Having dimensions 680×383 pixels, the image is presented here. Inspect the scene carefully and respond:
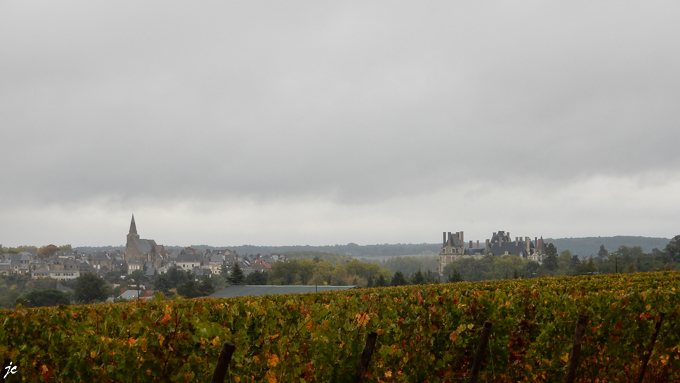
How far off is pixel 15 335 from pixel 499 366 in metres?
5.18

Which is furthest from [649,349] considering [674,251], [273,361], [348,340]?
[674,251]

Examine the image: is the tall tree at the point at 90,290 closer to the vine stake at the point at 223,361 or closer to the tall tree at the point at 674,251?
the vine stake at the point at 223,361

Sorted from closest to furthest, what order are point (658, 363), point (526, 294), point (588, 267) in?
point (526, 294), point (658, 363), point (588, 267)

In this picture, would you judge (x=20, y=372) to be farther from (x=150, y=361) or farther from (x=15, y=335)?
(x=150, y=361)

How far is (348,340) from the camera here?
475 cm

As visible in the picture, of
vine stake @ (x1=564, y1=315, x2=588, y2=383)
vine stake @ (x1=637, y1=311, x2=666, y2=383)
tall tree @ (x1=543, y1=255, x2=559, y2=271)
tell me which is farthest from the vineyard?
tall tree @ (x1=543, y1=255, x2=559, y2=271)

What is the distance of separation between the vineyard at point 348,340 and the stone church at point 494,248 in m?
147

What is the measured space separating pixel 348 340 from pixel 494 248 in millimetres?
161691

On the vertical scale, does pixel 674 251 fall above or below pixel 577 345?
below

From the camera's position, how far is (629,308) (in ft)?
24.6

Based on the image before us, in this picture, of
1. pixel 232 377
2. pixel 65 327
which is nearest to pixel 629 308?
pixel 232 377

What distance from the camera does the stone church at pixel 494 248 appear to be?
154 meters

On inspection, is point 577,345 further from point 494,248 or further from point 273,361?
point 494,248

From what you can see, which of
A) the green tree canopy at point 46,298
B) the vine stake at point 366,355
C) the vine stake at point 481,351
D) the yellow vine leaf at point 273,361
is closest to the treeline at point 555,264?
the green tree canopy at point 46,298
